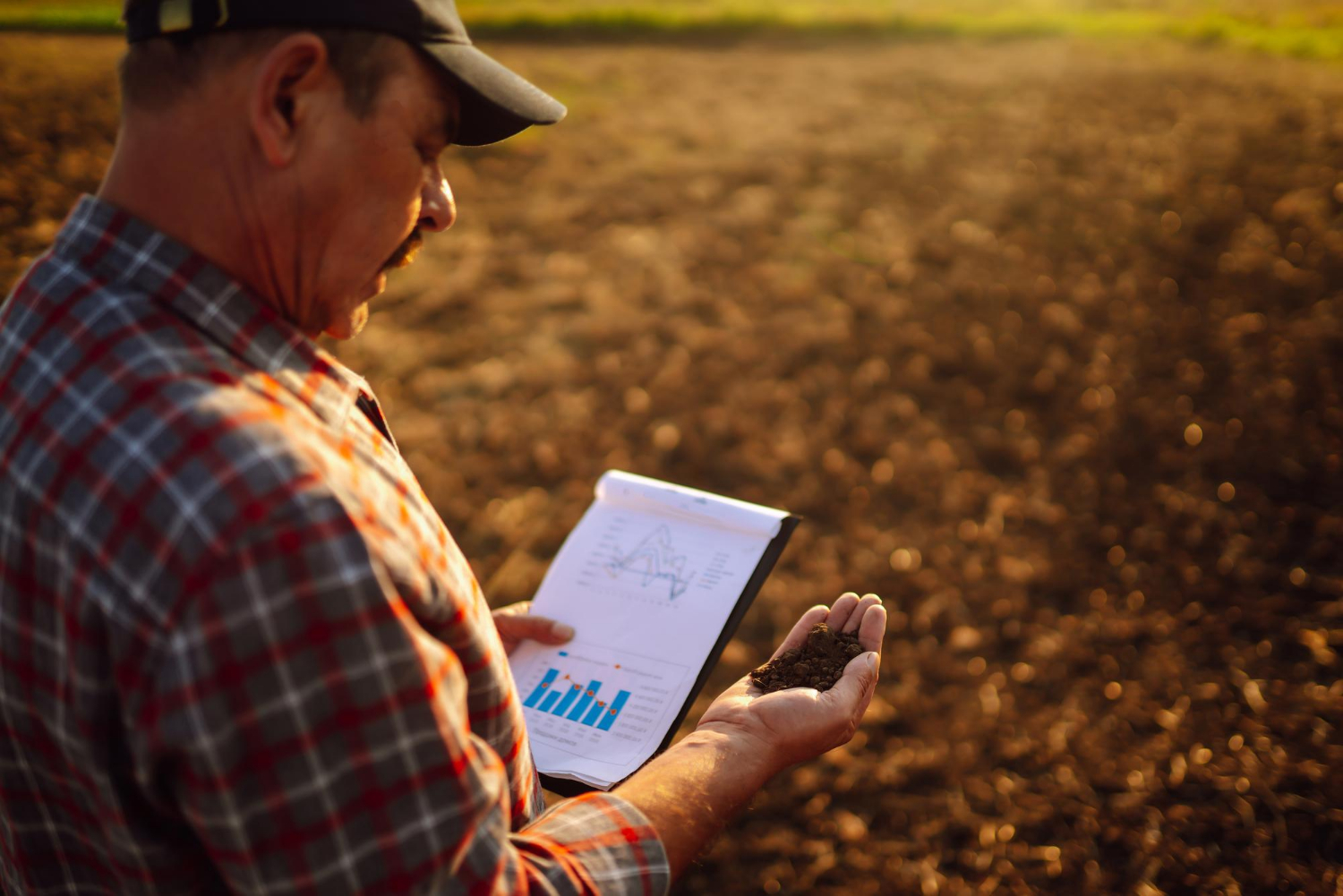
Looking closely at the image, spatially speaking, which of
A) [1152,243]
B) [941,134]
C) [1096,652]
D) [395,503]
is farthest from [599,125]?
[395,503]

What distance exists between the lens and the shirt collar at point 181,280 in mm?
1084

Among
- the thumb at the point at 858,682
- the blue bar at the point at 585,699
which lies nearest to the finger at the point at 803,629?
the thumb at the point at 858,682

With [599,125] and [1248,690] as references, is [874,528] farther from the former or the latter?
[599,125]

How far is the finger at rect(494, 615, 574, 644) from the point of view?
1.97 metres

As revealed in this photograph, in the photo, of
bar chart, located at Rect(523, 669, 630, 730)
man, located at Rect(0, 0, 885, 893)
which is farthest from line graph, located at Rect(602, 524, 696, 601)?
man, located at Rect(0, 0, 885, 893)

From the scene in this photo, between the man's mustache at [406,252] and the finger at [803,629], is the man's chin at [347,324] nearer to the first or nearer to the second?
the man's mustache at [406,252]

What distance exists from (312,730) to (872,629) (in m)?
1.10

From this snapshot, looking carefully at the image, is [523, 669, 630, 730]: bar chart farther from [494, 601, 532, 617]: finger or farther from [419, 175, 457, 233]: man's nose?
[419, 175, 457, 233]: man's nose

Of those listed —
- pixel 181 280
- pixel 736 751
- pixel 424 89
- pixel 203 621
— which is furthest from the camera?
pixel 736 751

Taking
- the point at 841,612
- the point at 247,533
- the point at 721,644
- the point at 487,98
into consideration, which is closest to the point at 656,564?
the point at 721,644

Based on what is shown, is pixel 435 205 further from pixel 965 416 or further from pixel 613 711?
pixel 965 416

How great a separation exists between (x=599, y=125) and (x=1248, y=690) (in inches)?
293

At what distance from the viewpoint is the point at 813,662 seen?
1.72 meters

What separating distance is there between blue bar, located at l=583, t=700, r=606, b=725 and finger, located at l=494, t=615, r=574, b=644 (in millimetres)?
189
